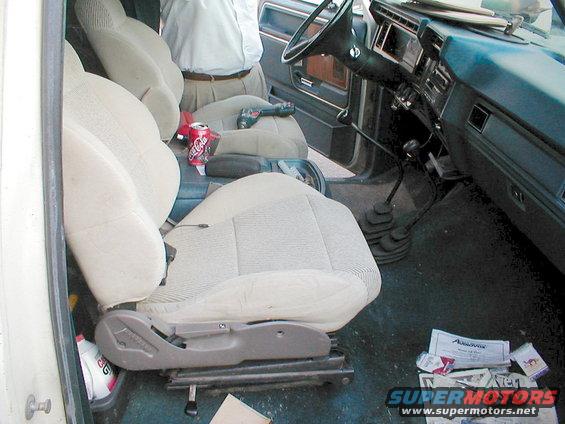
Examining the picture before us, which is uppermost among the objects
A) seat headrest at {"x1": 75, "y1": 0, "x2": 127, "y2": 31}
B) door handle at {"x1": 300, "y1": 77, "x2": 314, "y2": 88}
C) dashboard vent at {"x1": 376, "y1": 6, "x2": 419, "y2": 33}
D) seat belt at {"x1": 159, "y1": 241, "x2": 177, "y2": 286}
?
dashboard vent at {"x1": 376, "y1": 6, "x2": 419, "y2": 33}

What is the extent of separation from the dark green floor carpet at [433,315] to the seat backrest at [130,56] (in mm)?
873

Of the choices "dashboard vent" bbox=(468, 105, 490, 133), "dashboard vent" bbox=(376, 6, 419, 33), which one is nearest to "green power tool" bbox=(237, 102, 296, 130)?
"dashboard vent" bbox=(376, 6, 419, 33)

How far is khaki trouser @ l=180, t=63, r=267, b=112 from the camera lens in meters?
2.34

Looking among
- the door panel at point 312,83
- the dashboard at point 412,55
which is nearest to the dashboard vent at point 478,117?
the dashboard at point 412,55

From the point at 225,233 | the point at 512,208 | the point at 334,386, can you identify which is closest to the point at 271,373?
the point at 334,386

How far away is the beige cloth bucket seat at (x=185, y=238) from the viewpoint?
0.83m

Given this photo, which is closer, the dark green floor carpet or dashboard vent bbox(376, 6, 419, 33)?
the dark green floor carpet

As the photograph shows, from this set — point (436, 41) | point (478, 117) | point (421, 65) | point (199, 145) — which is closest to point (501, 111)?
point (478, 117)

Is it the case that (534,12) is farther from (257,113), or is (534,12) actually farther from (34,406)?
→ (34,406)

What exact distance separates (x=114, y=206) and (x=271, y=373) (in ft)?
1.92

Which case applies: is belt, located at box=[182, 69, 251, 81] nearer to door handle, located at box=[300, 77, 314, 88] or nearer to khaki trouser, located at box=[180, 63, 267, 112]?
khaki trouser, located at box=[180, 63, 267, 112]

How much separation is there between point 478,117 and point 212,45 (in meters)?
1.38

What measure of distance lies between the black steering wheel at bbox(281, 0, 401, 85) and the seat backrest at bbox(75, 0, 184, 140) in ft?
1.50

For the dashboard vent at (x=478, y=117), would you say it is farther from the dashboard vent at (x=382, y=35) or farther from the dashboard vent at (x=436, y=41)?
the dashboard vent at (x=382, y=35)
